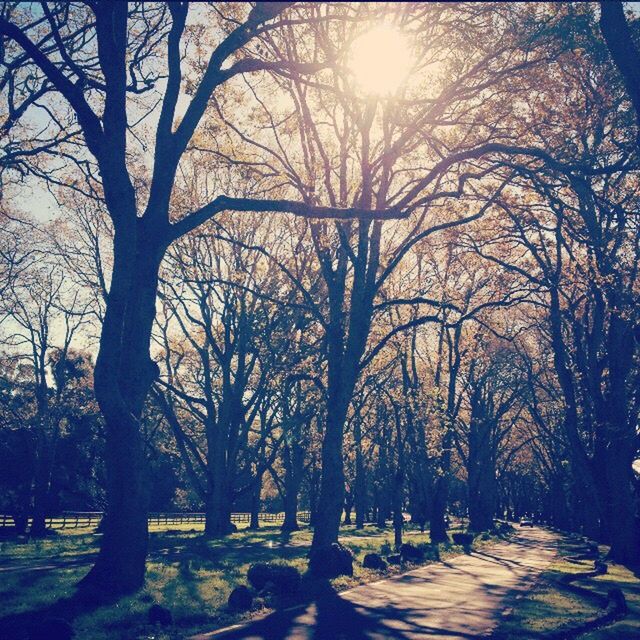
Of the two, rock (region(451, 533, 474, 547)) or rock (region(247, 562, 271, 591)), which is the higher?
rock (region(247, 562, 271, 591))

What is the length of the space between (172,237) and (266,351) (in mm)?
16419

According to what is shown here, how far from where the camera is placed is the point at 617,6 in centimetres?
755

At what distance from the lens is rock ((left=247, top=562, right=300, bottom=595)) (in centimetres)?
A: 1350

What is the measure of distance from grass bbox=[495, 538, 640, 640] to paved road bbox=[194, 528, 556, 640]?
0.44m

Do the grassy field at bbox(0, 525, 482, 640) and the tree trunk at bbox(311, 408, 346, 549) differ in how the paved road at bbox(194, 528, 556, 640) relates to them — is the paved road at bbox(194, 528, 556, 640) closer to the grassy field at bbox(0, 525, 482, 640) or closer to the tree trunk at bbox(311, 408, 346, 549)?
the grassy field at bbox(0, 525, 482, 640)

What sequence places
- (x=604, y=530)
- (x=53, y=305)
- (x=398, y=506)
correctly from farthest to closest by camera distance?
(x=604, y=530) → (x=53, y=305) → (x=398, y=506)

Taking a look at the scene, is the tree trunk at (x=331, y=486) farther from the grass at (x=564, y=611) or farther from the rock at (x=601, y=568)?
the rock at (x=601, y=568)

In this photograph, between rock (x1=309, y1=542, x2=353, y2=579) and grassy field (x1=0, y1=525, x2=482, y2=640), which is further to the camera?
rock (x1=309, y1=542, x2=353, y2=579)

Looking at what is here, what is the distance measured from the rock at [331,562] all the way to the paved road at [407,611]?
1035 millimetres

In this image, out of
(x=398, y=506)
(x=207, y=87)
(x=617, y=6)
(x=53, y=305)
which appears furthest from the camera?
(x=53, y=305)

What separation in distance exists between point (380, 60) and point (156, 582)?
1360cm

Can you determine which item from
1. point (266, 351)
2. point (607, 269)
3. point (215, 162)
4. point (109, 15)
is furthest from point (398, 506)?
point (109, 15)

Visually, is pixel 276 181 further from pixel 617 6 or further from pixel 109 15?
pixel 617 6

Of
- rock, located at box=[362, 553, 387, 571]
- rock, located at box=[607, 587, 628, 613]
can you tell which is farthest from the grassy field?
rock, located at box=[607, 587, 628, 613]
